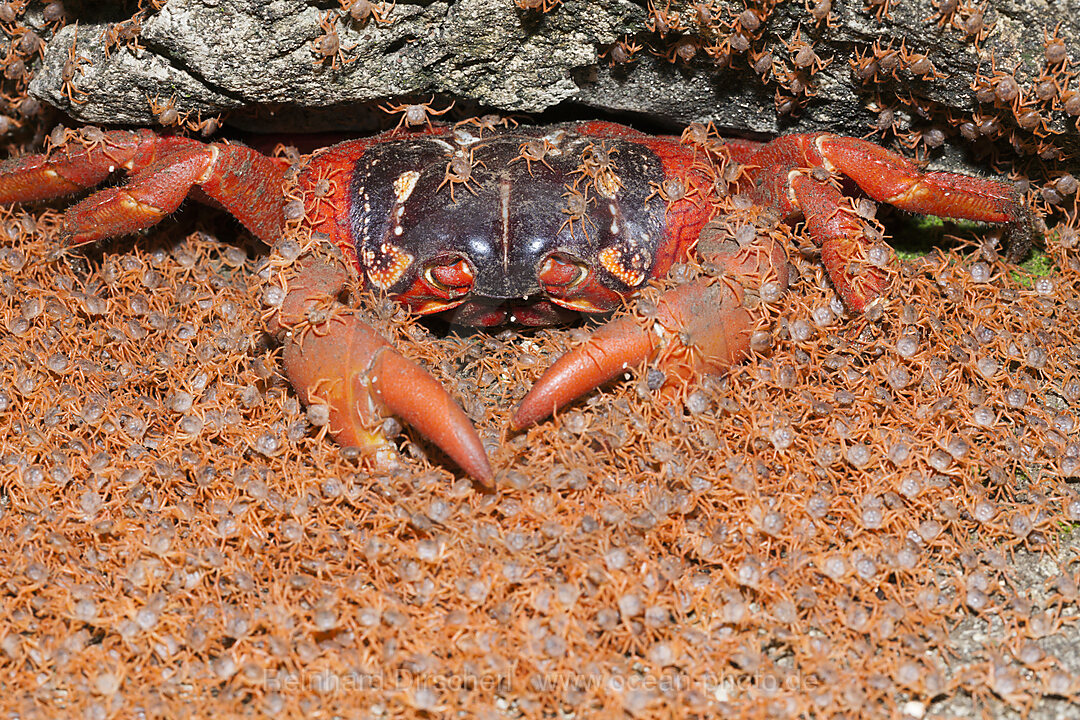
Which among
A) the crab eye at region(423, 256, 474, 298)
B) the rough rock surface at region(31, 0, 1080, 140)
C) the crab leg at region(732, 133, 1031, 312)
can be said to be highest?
the rough rock surface at region(31, 0, 1080, 140)

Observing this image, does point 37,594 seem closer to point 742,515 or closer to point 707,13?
point 742,515

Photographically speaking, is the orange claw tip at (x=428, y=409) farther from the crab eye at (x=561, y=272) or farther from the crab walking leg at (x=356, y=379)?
the crab eye at (x=561, y=272)

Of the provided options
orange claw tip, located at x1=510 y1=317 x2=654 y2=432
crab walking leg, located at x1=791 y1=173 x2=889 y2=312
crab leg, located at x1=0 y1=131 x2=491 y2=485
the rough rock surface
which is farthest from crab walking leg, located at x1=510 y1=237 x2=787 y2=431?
the rough rock surface

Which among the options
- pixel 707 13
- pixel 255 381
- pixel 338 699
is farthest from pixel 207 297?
pixel 707 13

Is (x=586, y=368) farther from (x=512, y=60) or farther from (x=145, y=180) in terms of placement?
(x=145, y=180)

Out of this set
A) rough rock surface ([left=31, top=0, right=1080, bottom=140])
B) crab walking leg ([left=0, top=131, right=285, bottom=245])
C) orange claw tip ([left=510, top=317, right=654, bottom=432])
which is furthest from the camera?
crab walking leg ([left=0, top=131, right=285, bottom=245])

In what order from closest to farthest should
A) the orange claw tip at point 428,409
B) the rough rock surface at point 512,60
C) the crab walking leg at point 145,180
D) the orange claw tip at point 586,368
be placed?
the orange claw tip at point 428,409
the orange claw tip at point 586,368
the rough rock surface at point 512,60
the crab walking leg at point 145,180

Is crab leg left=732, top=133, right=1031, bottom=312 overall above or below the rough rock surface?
below

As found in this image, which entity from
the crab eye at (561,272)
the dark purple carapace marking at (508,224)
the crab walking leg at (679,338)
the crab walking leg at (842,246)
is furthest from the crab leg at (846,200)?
the crab eye at (561,272)

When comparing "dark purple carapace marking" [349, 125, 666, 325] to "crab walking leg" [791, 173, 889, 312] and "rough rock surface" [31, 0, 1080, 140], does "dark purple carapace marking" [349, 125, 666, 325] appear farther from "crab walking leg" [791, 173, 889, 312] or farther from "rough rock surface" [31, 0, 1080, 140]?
"crab walking leg" [791, 173, 889, 312]
